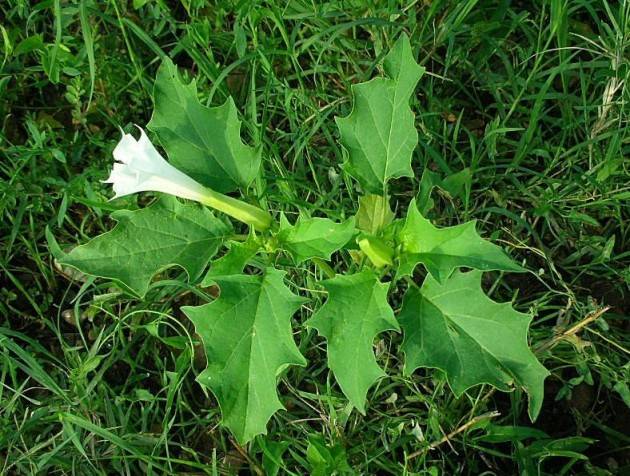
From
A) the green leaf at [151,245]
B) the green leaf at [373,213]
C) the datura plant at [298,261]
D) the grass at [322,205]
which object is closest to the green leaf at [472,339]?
the datura plant at [298,261]

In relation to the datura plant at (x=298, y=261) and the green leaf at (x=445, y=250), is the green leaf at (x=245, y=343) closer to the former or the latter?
the datura plant at (x=298, y=261)

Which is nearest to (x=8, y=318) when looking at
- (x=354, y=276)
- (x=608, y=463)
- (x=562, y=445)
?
(x=354, y=276)

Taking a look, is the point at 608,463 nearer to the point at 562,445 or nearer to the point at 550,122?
the point at 562,445

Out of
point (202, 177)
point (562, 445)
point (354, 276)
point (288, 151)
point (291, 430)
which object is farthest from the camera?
point (288, 151)

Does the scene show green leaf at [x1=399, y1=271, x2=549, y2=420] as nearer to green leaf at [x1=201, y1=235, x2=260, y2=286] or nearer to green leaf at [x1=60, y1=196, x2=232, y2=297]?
green leaf at [x1=201, y1=235, x2=260, y2=286]

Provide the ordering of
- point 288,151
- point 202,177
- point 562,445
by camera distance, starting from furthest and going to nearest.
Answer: point 288,151 < point 562,445 < point 202,177

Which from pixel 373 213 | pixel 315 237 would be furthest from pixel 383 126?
pixel 315 237
